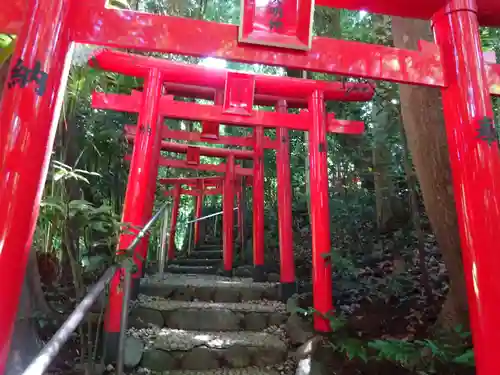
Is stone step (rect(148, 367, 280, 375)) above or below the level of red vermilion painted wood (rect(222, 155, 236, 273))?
below

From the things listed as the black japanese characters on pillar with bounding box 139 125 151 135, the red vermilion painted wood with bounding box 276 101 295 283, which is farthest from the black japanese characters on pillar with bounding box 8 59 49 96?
the red vermilion painted wood with bounding box 276 101 295 283

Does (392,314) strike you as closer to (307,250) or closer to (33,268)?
(33,268)

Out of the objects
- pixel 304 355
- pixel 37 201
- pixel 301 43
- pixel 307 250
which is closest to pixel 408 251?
pixel 307 250

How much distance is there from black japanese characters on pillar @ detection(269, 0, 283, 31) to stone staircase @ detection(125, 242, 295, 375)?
309cm

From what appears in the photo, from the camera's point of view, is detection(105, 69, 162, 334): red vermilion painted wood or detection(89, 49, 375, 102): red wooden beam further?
detection(89, 49, 375, 102): red wooden beam

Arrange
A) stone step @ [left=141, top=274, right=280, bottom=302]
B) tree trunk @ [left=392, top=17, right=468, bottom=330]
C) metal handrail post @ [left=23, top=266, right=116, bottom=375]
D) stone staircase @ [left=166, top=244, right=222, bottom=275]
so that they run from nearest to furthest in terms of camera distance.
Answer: metal handrail post @ [left=23, top=266, right=116, bottom=375], tree trunk @ [left=392, top=17, right=468, bottom=330], stone step @ [left=141, top=274, right=280, bottom=302], stone staircase @ [left=166, top=244, right=222, bottom=275]

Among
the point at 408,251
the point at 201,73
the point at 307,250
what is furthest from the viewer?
the point at 307,250

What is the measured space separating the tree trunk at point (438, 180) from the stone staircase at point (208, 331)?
173cm

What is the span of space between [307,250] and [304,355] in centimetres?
559

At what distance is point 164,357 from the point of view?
12.5 ft

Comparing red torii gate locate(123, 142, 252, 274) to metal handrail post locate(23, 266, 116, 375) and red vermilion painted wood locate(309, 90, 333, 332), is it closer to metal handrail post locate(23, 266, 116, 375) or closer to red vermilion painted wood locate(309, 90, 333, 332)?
red vermilion painted wood locate(309, 90, 333, 332)

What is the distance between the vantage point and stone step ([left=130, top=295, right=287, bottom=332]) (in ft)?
15.1

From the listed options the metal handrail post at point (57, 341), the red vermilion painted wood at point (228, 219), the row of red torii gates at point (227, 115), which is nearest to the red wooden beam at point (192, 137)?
the row of red torii gates at point (227, 115)

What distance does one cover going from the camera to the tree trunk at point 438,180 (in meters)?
3.59
